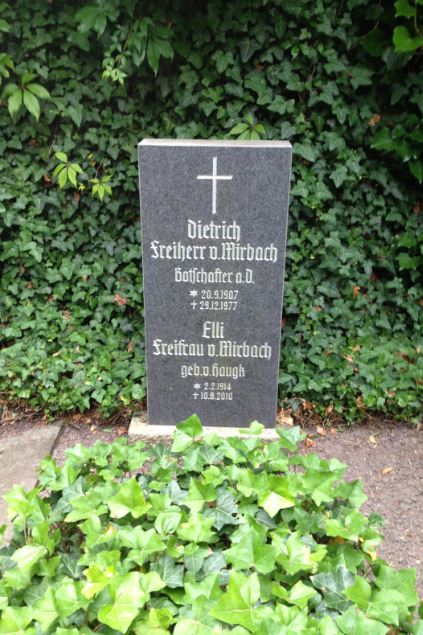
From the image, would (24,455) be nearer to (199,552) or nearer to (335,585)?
(199,552)

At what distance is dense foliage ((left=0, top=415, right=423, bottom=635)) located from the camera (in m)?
1.06

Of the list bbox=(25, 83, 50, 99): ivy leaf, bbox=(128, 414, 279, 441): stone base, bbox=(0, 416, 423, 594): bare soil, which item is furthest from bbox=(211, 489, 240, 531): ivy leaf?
bbox=(25, 83, 50, 99): ivy leaf

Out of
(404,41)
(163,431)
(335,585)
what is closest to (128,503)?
(335,585)

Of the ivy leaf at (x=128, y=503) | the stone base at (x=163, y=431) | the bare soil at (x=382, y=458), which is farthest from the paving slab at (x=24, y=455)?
the ivy leaf at (x=128, y=503)

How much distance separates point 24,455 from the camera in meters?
3.21

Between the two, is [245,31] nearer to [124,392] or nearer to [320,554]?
[124,392]

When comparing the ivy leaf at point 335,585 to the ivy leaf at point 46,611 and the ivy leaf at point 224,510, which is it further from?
the ivy leaf at point 46,611

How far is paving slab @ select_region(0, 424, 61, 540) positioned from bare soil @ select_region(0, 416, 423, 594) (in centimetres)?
7

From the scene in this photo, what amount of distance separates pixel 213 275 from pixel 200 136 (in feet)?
3.85

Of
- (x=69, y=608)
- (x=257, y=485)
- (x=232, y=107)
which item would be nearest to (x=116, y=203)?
(x=232, y=107)

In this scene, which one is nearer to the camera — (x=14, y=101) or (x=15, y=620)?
(x=15, y=620)

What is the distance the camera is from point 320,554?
119cm

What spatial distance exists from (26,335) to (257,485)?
275 cm

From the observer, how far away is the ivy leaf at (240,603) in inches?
40.2
